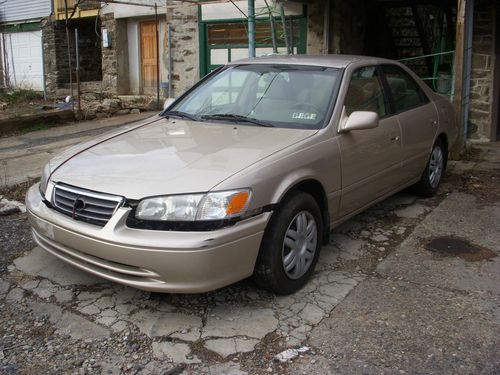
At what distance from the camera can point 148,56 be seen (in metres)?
14.4

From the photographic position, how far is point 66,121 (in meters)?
11.2

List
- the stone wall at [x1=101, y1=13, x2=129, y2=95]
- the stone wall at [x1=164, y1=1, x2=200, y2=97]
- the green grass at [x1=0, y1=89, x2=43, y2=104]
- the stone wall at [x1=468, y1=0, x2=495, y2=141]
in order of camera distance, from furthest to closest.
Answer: the green grass at [x1=0, y1=89, x2=43, y2=104], the stone wall at [x1=101, y1=13, x2=129, y2=95], the stone wall at [x1=164, y1=1, x2=200, y2=97], the stone wall at [x1=468, y1=0, x2=495, y2=141]

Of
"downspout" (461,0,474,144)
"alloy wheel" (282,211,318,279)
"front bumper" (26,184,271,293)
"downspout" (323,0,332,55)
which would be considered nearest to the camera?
"front bumper" (26,184,271,293)

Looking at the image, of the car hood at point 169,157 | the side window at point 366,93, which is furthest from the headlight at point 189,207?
the side window at point 366,93

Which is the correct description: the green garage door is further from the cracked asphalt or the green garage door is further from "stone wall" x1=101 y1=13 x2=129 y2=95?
the cracked asphalt

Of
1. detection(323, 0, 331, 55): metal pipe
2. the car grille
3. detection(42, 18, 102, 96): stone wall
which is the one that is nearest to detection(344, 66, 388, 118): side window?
the car grille

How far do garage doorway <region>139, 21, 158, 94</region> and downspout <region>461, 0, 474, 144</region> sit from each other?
26.2 ft

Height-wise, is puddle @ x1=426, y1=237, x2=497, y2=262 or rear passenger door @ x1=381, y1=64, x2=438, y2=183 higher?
rear passenger door @ x1=381, y1=64, x2=438, y2=183

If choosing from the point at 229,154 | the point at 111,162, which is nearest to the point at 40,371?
the point at 111,162

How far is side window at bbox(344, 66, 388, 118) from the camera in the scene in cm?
446

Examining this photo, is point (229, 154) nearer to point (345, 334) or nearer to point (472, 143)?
point (345, 334)

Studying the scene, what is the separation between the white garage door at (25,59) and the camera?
17875 millimetres

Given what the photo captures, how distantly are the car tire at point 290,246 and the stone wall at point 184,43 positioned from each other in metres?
9.07

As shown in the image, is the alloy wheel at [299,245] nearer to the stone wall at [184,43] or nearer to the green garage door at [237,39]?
the green garage door at [237,39]
